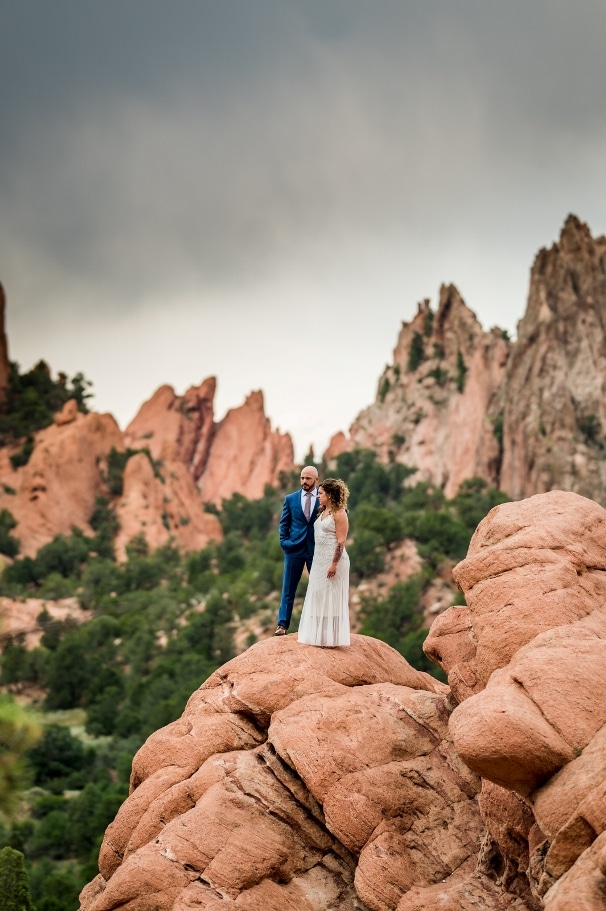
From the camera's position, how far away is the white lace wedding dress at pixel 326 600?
487 inches

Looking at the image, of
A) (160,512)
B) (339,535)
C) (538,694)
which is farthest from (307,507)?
(160,512)

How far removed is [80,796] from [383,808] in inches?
1333

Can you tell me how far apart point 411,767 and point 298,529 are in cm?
357

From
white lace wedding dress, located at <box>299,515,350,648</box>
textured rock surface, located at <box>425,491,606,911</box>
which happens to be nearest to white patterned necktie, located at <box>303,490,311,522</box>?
white lace wedding dress, located at <box>299,515,350,648</box>

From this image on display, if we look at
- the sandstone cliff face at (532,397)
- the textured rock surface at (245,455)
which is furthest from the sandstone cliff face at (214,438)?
the sandstone cliff face at (532,397)

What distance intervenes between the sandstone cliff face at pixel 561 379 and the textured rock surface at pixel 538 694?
60.1 meters

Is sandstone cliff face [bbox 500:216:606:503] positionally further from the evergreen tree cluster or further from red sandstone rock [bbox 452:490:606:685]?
red sandstone rock [bbox 452:490:606:685]

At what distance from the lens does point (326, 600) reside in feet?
40.5

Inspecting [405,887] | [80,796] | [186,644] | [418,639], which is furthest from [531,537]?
[186,644]

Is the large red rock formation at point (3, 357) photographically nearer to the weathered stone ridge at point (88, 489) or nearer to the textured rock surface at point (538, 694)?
the weathered stone ridge at point (88, 489)

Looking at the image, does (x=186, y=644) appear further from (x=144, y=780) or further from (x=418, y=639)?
(x=144, y=780)

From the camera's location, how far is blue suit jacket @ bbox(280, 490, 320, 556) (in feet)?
42.6

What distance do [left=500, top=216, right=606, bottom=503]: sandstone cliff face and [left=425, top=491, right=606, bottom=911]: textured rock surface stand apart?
197 feet

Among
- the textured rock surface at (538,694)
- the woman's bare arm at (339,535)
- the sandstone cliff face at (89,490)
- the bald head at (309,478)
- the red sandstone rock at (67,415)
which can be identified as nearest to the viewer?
the textured rock surface at (538,694)
